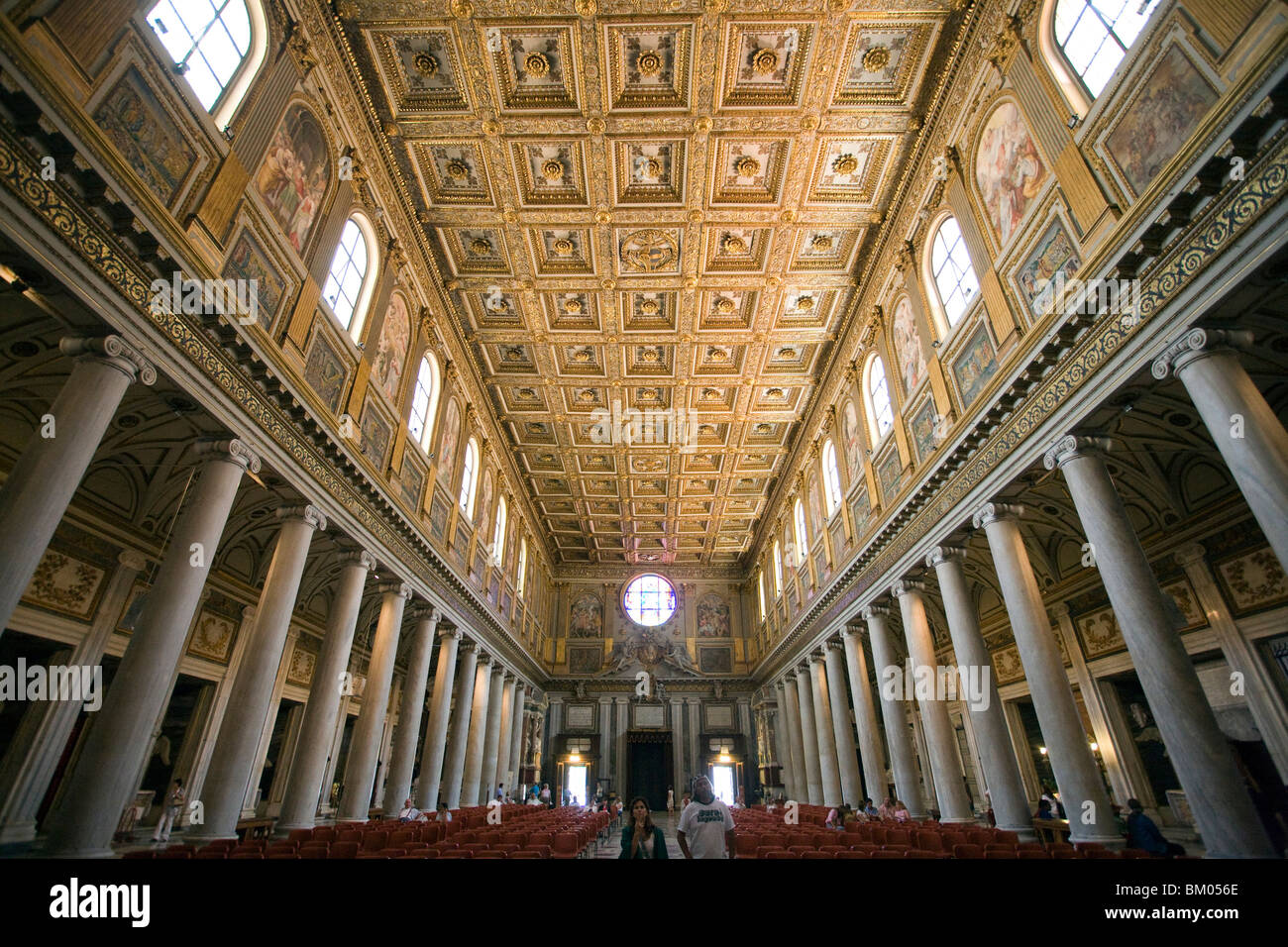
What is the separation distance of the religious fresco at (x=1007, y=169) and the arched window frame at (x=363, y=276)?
1118 cm

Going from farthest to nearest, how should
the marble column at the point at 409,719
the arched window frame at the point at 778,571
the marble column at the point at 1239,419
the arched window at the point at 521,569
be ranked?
the arched window frame at the point at 778,571 < the arched window at the point at 521,569 < the marble column at the point at 409,719 < the marble column at the point at 1239,419

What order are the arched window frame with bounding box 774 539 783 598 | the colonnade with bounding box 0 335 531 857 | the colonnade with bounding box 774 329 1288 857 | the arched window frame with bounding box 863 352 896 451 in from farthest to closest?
the arched window frame with bounding box 774 539 783 598, the arched window frame with bounding box 863 352 896 451, the colonnade with bounding box 774 329 1288 857, the colonnade with bounding box 0 335 531 857

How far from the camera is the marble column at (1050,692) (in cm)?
738

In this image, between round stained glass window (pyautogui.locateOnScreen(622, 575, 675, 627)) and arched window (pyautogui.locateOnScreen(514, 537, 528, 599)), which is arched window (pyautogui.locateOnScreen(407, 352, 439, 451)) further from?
round stained glass window (pyautogui.locateOnScreen(622, 575, 675, 627))

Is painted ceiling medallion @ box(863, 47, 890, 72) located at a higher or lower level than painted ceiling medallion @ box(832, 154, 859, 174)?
higher

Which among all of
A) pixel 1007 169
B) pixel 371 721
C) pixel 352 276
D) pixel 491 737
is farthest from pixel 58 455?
pixel 491 737

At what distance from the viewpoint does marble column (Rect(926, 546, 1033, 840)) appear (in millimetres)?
8953

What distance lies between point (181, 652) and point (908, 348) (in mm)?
14996

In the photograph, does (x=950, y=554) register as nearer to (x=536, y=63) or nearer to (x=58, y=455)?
(x=536, y=63)

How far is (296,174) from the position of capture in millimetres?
9344

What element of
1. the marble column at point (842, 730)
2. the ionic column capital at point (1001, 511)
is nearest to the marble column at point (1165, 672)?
the ionic column capital at point (1001, 511)

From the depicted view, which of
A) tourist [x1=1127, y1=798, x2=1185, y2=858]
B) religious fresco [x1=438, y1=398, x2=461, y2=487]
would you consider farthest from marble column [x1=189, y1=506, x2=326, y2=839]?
tourist [x1=1127, y1=798, x2=1185, y2=858]

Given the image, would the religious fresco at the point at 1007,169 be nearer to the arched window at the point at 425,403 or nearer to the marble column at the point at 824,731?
the arched window at the point at 425,403

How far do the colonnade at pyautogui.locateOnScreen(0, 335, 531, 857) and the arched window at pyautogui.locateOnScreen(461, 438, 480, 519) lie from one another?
13.2 ft
